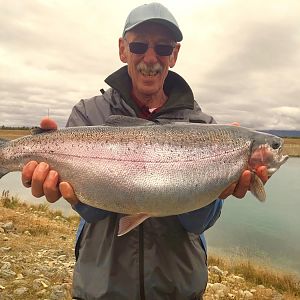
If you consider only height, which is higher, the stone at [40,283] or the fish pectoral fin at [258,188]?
the fish pectoral fin at [258,188]

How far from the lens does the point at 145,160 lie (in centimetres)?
329

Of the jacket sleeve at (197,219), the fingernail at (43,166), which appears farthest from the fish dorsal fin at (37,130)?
the jacket sleeve at (197,219)

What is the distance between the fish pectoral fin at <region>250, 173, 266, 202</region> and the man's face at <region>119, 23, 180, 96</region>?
1.24 meters

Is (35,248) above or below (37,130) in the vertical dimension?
below

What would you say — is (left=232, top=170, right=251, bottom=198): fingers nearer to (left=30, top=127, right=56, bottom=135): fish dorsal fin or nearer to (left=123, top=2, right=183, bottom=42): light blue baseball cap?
(left=123, top=2, right=183, bottom=42): light blue baseball cap

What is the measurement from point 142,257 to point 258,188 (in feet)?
3.86

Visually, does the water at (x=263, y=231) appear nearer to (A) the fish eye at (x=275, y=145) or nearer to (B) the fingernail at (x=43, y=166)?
(A) the fish eye at (x=275, y=145)

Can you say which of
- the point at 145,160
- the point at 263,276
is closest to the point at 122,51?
the point at 145,160

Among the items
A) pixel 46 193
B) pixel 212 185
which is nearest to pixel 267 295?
pixel 212 185

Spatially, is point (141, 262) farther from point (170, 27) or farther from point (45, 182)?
point (170, 27)

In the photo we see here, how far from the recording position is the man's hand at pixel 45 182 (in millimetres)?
3246

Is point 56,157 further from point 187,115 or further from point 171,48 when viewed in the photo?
point 171,48

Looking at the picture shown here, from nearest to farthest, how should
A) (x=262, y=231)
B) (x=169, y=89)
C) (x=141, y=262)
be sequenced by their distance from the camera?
(x=141, y=262) < (x=169, y=89) < (x=262, y=231)

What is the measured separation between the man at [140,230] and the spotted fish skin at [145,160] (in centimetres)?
14
